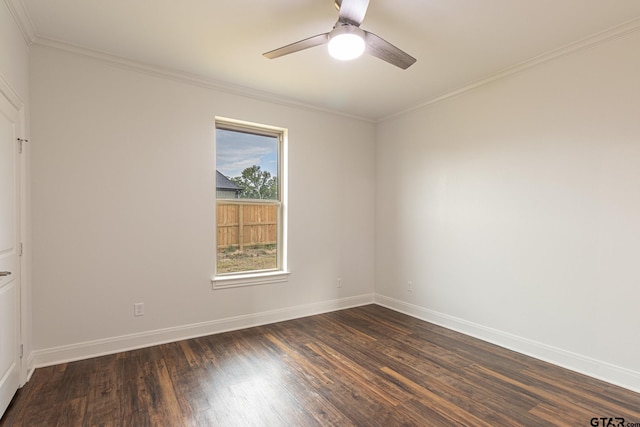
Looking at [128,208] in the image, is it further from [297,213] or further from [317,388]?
[317,388]

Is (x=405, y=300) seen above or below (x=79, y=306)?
below

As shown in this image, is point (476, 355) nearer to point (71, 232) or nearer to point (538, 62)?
point (538, 62)

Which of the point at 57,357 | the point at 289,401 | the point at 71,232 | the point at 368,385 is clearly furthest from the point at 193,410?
the point at 71,232

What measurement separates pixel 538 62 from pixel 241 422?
12.4 feet

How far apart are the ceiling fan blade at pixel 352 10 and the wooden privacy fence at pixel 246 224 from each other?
2.43 meters

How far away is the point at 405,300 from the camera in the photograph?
435 centimetres

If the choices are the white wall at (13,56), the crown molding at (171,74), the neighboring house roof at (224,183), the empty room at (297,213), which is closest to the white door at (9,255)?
the empty room at (297,213)

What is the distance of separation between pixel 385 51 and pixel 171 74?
219cm

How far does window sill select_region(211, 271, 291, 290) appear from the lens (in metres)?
3.59

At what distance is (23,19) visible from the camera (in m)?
2.36

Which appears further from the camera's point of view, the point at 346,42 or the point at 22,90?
the point at 22,90

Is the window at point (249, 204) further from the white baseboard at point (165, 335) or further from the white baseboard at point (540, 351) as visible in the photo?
the white baseboard at point (540, 351)

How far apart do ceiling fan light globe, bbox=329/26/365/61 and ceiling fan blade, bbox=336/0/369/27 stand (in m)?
0.04

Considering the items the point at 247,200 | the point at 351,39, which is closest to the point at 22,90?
the point at 247,200
